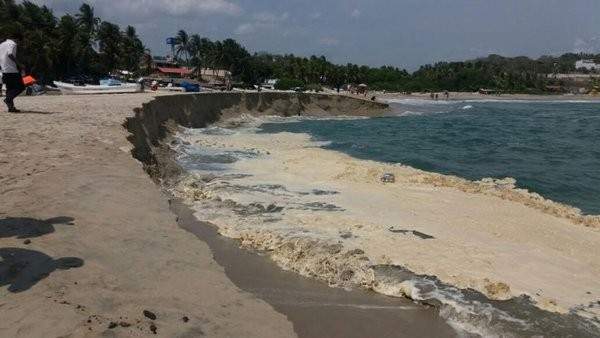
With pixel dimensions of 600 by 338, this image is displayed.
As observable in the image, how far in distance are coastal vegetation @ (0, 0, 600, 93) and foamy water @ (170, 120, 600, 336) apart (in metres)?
7.22

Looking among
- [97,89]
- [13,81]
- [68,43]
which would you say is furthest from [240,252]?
[68,43]

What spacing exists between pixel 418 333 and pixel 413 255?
245 cm

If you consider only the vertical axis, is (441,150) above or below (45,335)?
below

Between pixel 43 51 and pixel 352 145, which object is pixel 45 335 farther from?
pixel 43 51

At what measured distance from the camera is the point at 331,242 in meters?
8.62

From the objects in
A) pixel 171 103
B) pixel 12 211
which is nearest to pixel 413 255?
pixel 12 211

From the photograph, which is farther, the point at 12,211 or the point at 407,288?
the point at 407,288

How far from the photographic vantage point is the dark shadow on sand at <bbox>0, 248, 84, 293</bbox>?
4770mm

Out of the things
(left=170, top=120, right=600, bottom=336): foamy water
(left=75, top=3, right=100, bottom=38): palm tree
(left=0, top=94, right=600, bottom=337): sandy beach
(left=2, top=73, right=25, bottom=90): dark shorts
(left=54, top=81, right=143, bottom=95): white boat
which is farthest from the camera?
(left=75, top=3, right=100, bottom=38): palm tree

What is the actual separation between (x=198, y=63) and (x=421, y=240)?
106 m

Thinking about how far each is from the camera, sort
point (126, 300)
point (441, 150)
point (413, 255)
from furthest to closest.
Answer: point (441, 150), point (413, 255), point (126, 300)

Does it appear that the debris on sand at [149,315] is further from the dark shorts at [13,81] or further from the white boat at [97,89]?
the white boat at [97,89]

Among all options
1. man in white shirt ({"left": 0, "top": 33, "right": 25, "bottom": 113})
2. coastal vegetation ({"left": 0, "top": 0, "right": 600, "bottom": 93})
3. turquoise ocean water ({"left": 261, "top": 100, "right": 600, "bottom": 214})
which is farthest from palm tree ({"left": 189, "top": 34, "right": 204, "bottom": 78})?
man in white shirt ({"left": 0, "top": 33, "right": 25, "bottom": 113})

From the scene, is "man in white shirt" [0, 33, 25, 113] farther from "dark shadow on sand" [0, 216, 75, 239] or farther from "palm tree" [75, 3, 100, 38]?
"palm tree" [75, 3, 100, 38]
